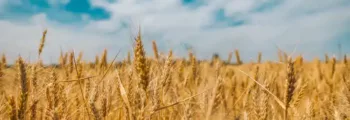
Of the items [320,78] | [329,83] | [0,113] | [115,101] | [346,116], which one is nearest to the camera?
[0,113]

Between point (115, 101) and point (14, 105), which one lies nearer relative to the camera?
A: point (14, 105)

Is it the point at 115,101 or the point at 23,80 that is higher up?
the point at 23,80

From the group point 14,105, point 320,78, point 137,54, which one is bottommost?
point 320,78

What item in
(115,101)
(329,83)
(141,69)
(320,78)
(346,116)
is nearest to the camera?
(141,69)

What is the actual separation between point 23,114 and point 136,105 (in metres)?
0.36

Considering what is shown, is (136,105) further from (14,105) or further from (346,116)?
(346,116)

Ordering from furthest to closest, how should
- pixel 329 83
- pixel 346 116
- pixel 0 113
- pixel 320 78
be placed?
pixel 320 78 < pixel 329 83 < pixel 346 116 < pixel 0 113

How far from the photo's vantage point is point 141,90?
1.19 m

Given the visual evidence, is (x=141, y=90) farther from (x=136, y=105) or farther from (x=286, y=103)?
(x=286, y=103)

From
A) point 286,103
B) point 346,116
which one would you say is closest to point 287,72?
point 286,103

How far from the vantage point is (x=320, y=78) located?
492cm

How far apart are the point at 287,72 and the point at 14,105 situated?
882 mm

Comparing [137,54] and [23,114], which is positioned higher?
[137,54]

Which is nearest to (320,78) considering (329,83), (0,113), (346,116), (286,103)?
(329,83)
